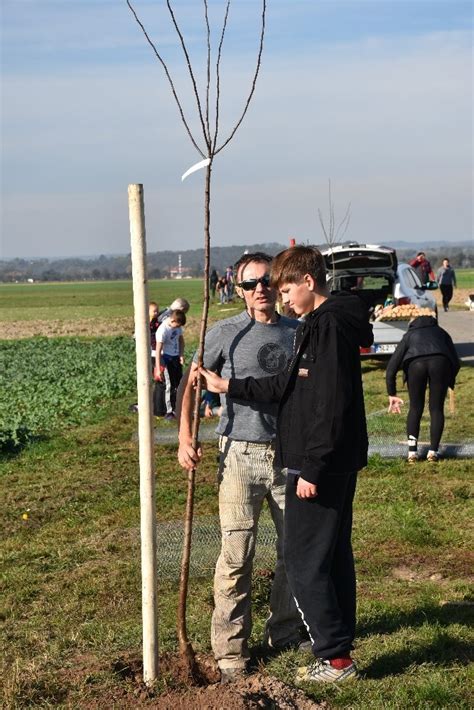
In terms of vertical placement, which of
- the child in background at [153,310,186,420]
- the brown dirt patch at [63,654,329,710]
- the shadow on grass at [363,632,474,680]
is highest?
the child in background at [153,310,186,420]

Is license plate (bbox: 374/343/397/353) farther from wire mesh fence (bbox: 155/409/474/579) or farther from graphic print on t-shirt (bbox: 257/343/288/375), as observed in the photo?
graphic print on t-shirt (bbox: 257/343/288/375)

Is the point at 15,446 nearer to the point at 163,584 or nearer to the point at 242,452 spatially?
the point at 163,584

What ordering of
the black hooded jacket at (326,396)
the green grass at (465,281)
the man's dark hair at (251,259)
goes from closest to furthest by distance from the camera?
the black hooded jacket at (326,396) < the man's dark hair at (251,259) < the green grass at (465,281)

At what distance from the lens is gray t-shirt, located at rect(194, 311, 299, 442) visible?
16.8 feet

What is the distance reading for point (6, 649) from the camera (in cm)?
579

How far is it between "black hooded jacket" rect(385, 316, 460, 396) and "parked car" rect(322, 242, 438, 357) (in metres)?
9.39

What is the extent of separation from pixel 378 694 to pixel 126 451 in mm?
8256

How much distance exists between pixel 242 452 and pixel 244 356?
1.55 feet

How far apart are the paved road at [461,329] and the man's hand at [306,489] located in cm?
→ 1835

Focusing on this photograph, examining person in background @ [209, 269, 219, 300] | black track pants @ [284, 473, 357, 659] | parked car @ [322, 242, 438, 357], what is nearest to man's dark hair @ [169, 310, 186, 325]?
parked car @ [322, 242, 438, 357]

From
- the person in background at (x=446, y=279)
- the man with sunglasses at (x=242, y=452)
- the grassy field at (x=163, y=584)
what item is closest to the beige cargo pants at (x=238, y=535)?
the man with sunglasses at (x=242, y=452)

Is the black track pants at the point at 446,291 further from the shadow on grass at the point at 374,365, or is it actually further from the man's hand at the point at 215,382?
the man's hand at the point at 215,382

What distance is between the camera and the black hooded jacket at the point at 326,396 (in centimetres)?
450

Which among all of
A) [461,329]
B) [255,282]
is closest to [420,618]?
[255,282]
